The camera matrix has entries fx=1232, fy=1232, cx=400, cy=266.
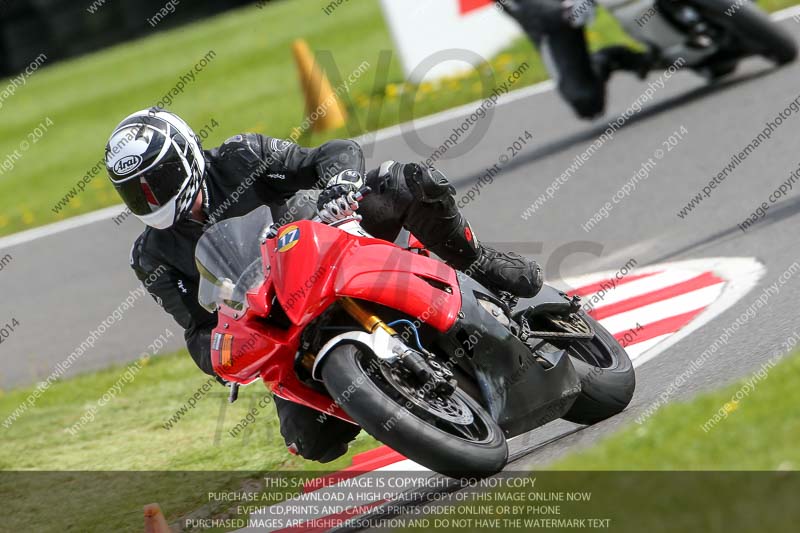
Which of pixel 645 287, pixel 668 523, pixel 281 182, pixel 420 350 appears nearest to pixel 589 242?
pixel 645 287

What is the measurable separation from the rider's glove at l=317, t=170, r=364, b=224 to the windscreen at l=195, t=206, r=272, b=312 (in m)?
0.26

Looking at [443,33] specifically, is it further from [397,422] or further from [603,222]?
[397,422]

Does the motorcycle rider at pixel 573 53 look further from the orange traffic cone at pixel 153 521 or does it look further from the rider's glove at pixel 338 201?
the orange traffic cone at pixel 153 521

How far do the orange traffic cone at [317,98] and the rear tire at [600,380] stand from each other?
8.65 metres

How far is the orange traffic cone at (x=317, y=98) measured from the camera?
13.7 m

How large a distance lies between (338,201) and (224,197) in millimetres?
973

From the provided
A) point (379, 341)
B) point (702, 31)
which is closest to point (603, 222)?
point (702, 31)

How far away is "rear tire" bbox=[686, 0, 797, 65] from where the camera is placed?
9.55m

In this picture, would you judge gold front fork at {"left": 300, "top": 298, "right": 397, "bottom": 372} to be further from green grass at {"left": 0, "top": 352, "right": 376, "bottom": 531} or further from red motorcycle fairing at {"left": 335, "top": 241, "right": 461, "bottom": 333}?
green grass at {"left": 0, "top": 352, "right": 376, "bottom": 531}

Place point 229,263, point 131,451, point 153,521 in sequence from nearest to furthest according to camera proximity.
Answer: point 229,263 → point 153,521 → point 131,451

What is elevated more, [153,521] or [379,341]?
[379,341]

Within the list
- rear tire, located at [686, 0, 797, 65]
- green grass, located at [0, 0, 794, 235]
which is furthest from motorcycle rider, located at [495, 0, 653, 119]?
green grass, located at [0, 0, 794, 235]

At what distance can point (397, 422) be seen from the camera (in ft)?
13.1

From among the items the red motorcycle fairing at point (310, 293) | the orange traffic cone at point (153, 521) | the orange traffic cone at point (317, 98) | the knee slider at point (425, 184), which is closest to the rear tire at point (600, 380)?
the red motorcycle fairing at point (310, 293)
